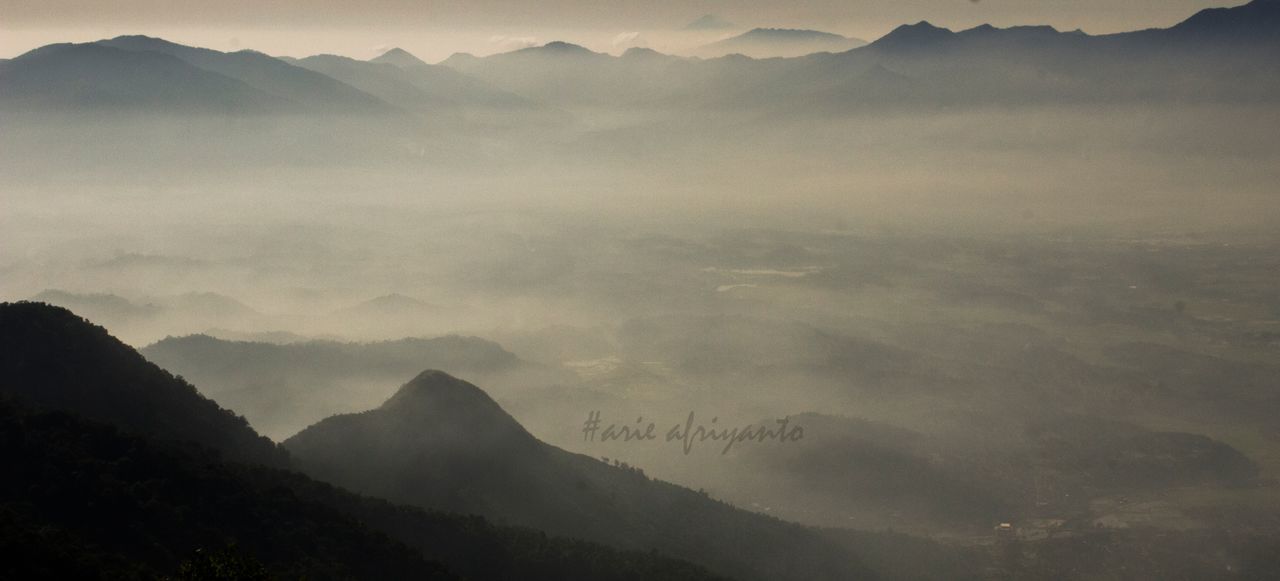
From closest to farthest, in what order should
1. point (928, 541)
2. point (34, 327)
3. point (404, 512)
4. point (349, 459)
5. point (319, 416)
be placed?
point (404, 512)
point (34, 327)
point (349, 459)
point (928, 541)
point (319, 416)

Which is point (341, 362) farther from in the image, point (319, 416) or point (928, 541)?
point (928, 541)

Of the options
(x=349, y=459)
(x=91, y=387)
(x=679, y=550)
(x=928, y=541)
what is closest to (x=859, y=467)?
(x=928, y=541)

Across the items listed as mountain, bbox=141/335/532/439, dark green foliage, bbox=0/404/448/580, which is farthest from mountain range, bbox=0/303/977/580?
mountain, bbox=141/335/532/439

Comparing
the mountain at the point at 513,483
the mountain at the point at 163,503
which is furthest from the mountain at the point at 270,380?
the mountain at the point at 163,503

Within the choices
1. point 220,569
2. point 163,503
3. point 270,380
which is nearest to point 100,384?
point 163,503

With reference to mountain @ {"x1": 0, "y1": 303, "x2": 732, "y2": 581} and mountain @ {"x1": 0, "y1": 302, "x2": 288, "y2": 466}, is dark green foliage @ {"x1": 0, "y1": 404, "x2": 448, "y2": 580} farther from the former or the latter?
mountain @ {"x1": 0, "y1": 302, "x2": 288, "y2": 466}

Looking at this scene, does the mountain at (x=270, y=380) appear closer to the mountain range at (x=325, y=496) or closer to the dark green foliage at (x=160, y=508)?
the mountain range at (x=325, y=496)

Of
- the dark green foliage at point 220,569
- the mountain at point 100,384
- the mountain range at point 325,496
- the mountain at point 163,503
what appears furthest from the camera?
the mountain at point 100,384
